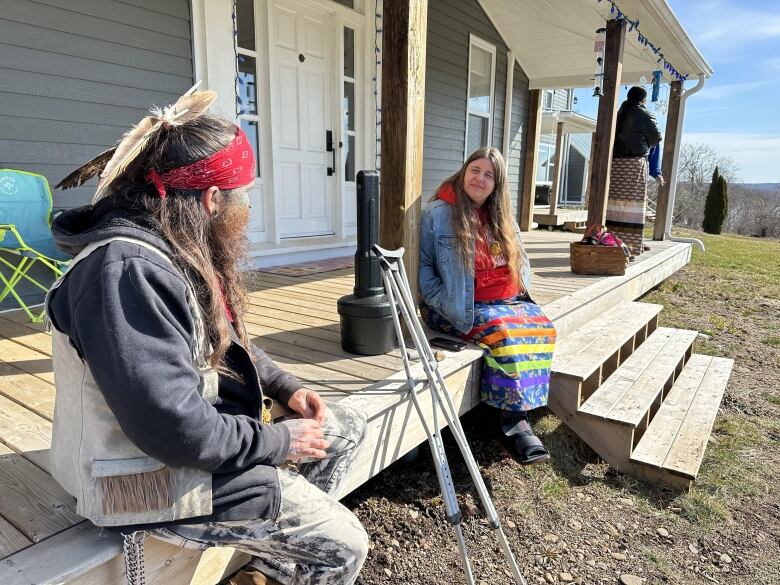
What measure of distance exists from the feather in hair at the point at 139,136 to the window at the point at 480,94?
246 inches

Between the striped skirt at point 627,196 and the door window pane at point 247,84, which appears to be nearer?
the door window pane at point 247,84


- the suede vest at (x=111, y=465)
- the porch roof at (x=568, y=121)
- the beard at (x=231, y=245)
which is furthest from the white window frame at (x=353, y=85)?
the porch roof at (x=568, y=121)

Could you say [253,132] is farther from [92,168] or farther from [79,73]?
[92,168]

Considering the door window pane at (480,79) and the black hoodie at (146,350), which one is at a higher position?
the door window pane at (480,79)

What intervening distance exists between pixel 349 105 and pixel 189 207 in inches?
176

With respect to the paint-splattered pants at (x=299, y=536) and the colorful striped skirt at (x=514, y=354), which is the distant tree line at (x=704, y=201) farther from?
the paint-splattered pants at (x=299, y=536)

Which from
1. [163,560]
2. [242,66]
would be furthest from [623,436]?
[242,66]

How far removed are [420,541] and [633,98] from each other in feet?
15.4

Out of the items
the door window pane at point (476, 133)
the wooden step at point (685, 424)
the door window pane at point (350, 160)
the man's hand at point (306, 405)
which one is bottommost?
the wooden step at point (685, 424)

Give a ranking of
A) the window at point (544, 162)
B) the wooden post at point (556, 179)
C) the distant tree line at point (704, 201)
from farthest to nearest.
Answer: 1. the distant tree line at point (704, 201)
2. the window at point (544, 162)
3. the wooden post at point (556, 179)

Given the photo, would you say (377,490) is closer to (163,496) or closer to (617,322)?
(163,496)

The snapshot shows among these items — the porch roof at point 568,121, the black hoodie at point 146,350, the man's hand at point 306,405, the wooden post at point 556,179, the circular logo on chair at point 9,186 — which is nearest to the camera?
the black hoodie at point 146,350

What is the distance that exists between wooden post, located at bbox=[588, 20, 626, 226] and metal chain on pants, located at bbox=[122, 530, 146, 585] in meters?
4.43

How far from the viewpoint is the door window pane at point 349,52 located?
5.12m
